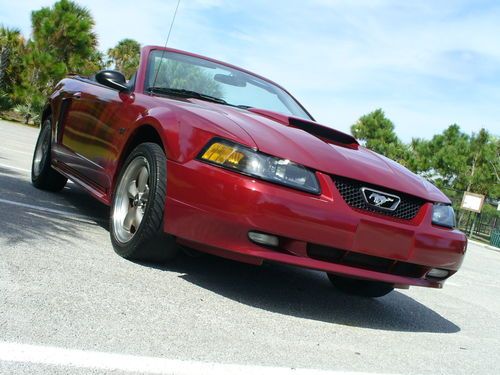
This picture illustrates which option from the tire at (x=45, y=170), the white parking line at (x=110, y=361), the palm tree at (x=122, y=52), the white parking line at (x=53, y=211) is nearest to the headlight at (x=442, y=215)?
the white parking line at (x=110, y=361)

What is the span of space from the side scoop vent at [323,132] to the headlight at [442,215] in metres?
0.75

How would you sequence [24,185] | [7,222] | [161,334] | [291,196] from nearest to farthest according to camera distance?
[161,334], [291,196], [7,222], [24,185]

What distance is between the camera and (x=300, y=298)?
390 centimetres

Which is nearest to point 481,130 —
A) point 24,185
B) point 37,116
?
point 37,116

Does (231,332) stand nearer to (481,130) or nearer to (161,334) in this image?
(161,334)

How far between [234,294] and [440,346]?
4.08 ft

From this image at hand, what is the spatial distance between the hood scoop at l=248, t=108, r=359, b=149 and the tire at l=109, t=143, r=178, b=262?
0.90 m

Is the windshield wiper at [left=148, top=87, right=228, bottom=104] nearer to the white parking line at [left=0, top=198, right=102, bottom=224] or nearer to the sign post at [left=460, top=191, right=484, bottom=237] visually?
the white parking line at [left=0, top=198, right=102, bottom=224]

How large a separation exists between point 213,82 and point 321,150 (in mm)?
1525

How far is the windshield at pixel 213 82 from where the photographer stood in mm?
4531

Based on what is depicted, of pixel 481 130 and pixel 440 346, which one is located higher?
pixel 481 130

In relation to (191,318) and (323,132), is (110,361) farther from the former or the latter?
(323,132)

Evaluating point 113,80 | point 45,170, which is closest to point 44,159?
point 45,170

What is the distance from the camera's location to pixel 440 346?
348 centimetres
